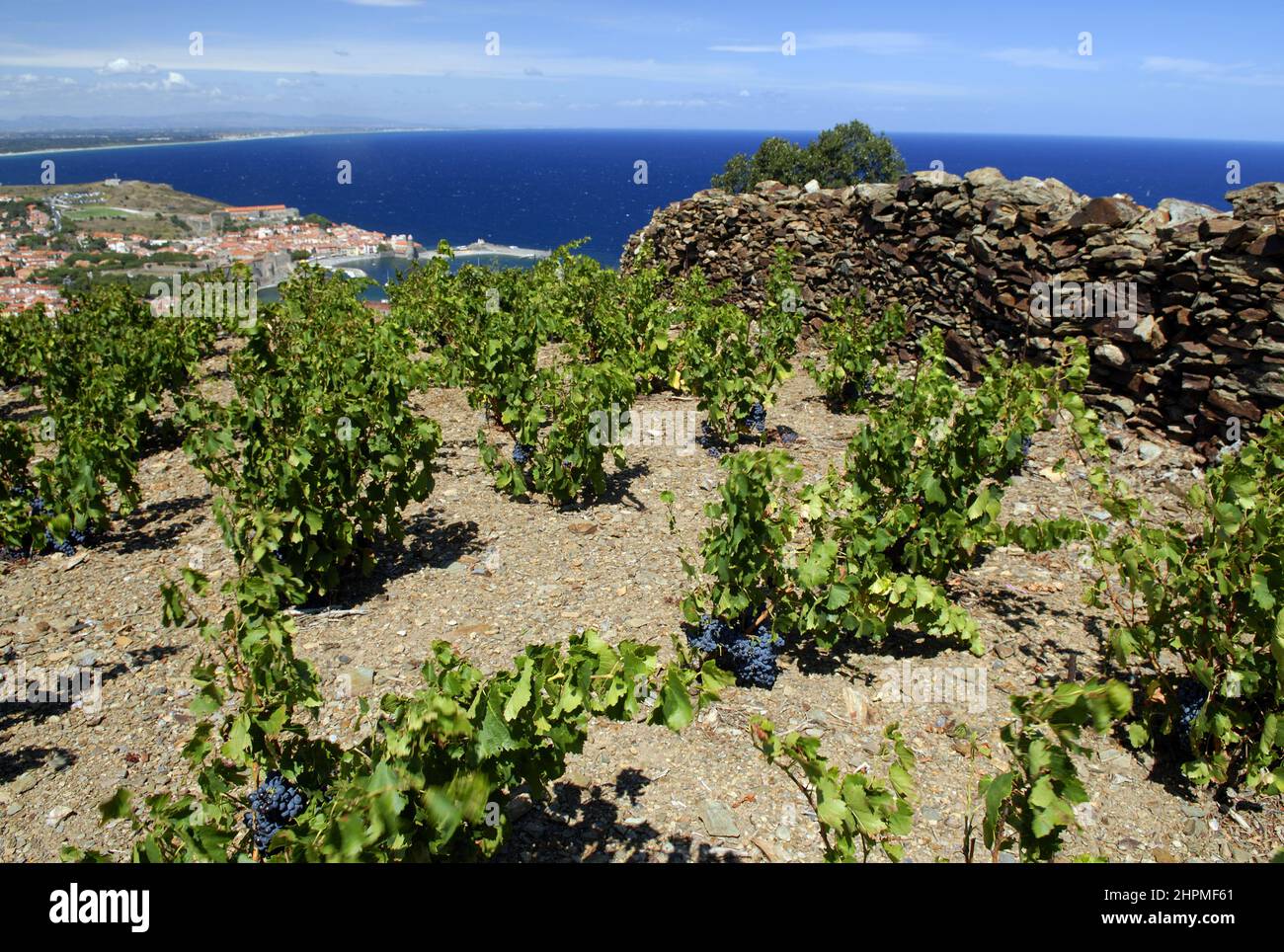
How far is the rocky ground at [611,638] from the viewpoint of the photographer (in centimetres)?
367

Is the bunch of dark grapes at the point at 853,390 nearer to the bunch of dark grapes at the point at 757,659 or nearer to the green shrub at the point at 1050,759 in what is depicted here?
the bunch of dark grapes at the point at 757,659

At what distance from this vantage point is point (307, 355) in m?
7.21

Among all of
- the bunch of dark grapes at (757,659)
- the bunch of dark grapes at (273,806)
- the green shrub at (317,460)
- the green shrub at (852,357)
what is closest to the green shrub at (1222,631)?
the bunch of dark grapes at (757,659)

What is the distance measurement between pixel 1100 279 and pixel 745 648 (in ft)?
22.0

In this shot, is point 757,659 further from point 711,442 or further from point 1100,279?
point 1100,279

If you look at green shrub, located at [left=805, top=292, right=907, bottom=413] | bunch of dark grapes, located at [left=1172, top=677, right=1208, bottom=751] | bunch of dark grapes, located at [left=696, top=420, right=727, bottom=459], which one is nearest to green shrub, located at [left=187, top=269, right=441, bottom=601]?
bunch of dark grapes, located at [left=696, top=420, right=727, bottom=459]

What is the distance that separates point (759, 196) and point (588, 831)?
41.7 feet

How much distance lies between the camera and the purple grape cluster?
465cm

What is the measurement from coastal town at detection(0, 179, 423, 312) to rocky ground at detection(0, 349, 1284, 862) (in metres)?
11.1

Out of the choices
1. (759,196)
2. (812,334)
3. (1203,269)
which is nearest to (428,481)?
(1203,269)

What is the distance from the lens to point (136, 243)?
47.8 metres

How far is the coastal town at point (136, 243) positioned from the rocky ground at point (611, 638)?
11.1 m

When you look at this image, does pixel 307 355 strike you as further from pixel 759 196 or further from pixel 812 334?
pixel 759 196

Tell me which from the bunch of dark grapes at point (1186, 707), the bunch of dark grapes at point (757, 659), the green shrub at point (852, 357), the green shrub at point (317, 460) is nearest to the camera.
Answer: the bunch of dark grapes at point (1186, 707)
